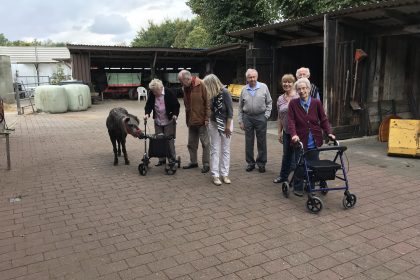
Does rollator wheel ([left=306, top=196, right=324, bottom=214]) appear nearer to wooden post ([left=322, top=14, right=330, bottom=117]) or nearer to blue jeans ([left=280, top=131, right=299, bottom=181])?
blue jeans ([left=280, top=131, right=299, bottom=181])

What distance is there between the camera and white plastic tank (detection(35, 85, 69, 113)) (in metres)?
16.3

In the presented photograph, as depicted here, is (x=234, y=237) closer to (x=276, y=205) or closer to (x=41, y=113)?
(x=276, y=205)

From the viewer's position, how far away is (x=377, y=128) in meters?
9.51

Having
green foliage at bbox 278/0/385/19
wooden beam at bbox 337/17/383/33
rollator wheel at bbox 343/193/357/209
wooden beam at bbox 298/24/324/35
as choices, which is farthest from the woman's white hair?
green foliage at bbox 278/0/385/19

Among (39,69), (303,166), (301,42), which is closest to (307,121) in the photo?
(303,166)

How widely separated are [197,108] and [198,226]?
97.9 inches

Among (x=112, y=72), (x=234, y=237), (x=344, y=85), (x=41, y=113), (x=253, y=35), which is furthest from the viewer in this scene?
(x=112, y=72)

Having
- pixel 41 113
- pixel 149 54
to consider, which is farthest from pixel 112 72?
pixel 41 113

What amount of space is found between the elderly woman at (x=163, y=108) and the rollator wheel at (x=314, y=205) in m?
2.65

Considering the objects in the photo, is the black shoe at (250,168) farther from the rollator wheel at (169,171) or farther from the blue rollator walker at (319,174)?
the blue rollator walker at (319,174)

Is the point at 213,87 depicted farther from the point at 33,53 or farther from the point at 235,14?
the point at 33,53

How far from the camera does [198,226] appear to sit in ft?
14.2

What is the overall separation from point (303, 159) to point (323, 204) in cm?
70

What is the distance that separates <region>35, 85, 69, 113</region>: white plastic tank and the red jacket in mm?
13717
